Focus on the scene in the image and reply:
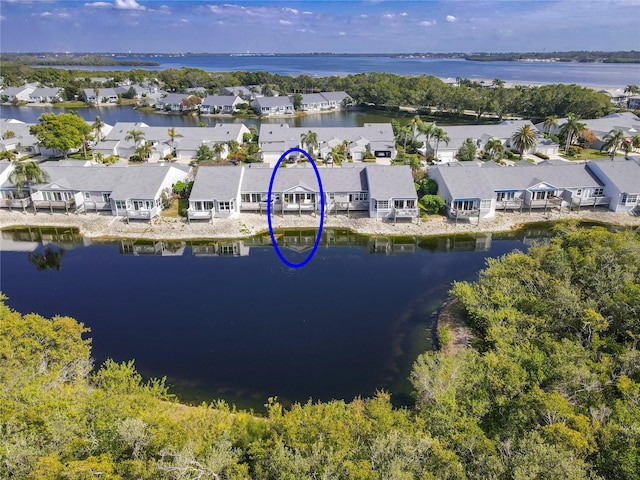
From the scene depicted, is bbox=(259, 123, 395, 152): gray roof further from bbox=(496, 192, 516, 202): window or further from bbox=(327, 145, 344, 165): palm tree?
bbox=(496, 192, 516, 202): window

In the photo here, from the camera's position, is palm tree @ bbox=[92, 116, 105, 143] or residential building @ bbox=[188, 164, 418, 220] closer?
residential building @ bbox=[188, 164, 418, 220]

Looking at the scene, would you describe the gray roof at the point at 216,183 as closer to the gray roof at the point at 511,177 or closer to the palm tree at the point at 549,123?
the gray roof at the point at 511,177

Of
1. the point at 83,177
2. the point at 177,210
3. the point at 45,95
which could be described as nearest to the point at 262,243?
the point at 177,210

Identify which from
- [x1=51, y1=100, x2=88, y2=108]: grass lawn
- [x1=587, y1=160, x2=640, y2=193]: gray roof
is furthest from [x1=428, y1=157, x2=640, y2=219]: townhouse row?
[x1=51, y1=100, x2=88, y2=108]: grass lawn

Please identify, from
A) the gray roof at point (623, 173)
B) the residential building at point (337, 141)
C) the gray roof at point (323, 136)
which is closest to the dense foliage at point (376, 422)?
the gray roof at point (623, 173)

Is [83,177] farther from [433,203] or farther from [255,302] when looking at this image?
[433,203]

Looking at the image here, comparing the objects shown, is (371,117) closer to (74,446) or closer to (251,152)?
(251,152)
